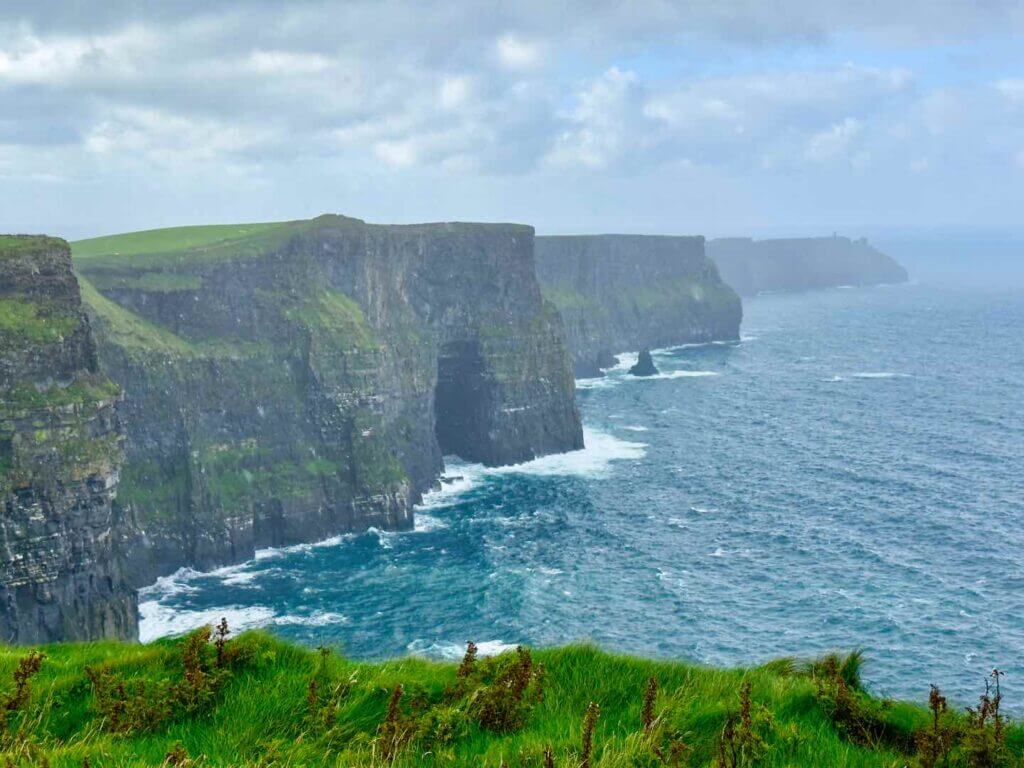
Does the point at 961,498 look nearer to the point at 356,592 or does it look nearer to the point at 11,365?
the point at 356,592

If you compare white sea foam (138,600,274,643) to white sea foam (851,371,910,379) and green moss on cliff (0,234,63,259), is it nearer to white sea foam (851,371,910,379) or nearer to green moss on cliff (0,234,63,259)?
green moss on cliff (0,234,63,259)

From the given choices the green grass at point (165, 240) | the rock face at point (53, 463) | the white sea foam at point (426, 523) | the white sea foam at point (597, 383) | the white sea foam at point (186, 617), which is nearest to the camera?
the rock face at point (53, 463)

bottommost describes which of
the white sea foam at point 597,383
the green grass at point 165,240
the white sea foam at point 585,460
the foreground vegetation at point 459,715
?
the white sea foam at point 585,460

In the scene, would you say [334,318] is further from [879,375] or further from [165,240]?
[879,375]

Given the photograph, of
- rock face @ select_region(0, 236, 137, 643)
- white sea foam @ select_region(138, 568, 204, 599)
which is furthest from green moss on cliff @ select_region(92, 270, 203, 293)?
white sea foam @ select_region(138, 568, 204, 599)

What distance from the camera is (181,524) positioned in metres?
81.4

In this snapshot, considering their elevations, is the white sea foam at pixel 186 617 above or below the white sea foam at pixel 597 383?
below

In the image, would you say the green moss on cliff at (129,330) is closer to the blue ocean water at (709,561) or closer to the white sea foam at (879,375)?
the blue ocean water at (709,561)

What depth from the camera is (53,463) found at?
61.6m

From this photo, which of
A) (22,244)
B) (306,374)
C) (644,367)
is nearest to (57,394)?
(22,244)

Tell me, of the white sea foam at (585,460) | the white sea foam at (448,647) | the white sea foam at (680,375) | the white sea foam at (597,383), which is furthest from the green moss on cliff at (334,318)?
the white sea foam at (680,375)

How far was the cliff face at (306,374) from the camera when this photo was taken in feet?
274

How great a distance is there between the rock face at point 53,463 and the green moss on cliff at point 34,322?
0.07m

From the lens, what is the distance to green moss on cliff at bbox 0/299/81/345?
62.4m
